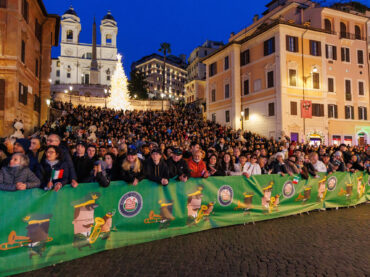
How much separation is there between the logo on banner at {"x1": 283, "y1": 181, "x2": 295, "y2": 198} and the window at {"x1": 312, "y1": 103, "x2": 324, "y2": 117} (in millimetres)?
21702

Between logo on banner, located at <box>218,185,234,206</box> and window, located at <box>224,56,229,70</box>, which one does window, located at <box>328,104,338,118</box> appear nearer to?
window, located at <box>224,56,229,70</box>

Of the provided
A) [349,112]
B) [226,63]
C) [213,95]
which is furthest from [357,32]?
[213,95]

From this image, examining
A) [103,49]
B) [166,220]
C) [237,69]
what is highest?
[103,49]

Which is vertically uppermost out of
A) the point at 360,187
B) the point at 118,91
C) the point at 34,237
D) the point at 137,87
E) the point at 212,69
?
the point at 137,87

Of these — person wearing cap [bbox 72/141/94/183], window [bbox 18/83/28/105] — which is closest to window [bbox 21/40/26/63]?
window [bbox 18/83/28/105]

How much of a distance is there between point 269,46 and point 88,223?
27040 millimetres

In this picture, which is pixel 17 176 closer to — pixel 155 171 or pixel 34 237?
pixel 34 237

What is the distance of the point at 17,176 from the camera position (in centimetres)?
416

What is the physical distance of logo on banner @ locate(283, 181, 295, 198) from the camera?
7.19 meters

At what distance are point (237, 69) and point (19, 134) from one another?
23502 mm

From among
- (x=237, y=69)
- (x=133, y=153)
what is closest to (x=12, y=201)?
(x=133, y=153)

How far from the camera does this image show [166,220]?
548 centimetres

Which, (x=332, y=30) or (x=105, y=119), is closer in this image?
(x=105, y=119)

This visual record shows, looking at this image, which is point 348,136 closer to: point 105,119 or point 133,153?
point 105,119
